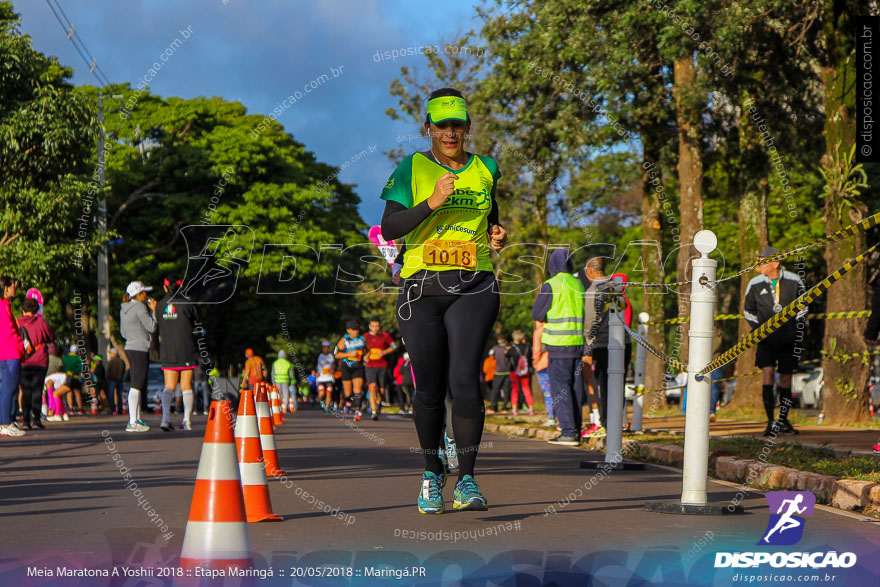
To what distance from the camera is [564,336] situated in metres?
13.2

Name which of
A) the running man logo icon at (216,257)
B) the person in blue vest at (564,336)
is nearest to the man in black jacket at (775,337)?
the person in blue vest at (564,336)

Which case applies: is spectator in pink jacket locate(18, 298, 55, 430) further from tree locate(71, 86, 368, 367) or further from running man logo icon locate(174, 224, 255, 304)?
tree locate(71, 86, 368, 367)

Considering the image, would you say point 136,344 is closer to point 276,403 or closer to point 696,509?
point 276,403

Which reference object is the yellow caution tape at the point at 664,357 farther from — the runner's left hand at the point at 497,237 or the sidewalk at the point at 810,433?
the sidewalk at the point at 810,433

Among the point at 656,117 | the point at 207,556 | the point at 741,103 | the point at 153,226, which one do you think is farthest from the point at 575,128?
the point at 153,226

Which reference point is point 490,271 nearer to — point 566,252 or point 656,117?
point 566,252

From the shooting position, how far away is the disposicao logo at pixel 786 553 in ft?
16.9

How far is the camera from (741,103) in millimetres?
22031

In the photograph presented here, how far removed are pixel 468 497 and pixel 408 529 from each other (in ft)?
1.79

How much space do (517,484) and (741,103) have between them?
1517cm

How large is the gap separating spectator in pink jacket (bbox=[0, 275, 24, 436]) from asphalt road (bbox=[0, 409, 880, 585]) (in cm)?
477

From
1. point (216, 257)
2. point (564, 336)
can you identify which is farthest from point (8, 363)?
point (216, 257)

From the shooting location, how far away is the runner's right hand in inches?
247

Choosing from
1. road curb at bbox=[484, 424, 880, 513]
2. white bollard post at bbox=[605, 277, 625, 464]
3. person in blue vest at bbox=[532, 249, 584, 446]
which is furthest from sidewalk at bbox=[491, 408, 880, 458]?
white bollard post at bbox=[605, 277, 625, 464]
